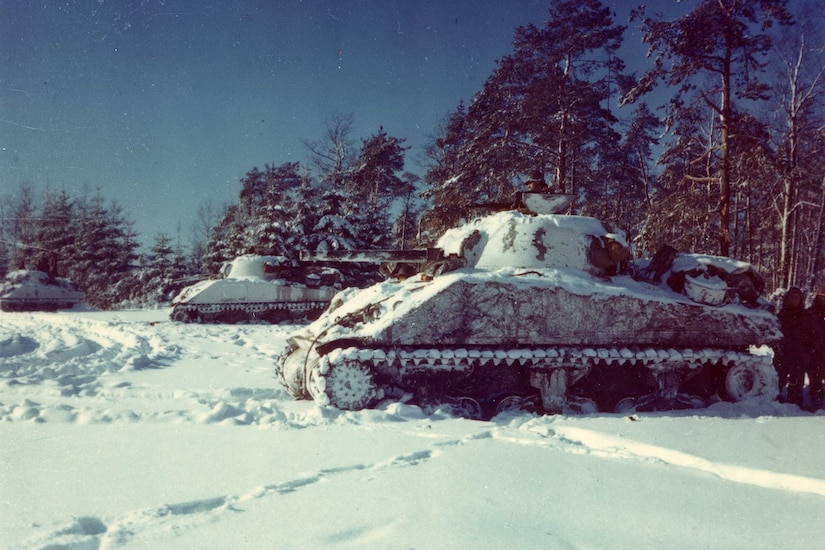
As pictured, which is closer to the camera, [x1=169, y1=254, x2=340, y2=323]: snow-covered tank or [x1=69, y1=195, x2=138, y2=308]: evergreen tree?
[x1=169, y1=254, x2=340, y2=323]: snow-covered tank

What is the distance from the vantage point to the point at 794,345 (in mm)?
6484

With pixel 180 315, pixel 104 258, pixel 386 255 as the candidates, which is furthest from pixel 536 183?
pixel 104 258

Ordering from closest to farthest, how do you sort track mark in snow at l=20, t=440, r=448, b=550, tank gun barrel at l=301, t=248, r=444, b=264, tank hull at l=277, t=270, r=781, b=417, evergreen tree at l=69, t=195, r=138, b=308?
track mark in snow at l=20, t=440, r=448, b=550 → tank hull at l=277, t=270, r=781, b=417 → tank gun barrel at l=301, t=248, r=444, b=264 → evergreen tree at l=69, t=195, r=138, b=308

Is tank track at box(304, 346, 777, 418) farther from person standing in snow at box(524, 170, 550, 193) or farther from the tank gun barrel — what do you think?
person standing in snow at box(524, 170, 550, 193)

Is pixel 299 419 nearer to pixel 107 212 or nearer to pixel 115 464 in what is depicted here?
pixel 115 464

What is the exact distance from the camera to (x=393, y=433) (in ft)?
13.9

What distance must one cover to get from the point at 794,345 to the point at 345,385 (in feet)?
17.9

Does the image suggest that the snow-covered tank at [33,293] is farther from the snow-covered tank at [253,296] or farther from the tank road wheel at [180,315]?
the tank road wheel at [180,315]

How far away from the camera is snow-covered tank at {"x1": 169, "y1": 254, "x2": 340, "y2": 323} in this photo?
51.3 ft

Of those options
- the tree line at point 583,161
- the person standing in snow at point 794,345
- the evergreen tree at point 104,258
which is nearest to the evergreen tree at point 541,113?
the tree line at point 583,161

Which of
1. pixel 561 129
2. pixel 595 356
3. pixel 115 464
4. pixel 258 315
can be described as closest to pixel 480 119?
pixel 561 129

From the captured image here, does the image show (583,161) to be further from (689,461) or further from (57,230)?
(57,230)

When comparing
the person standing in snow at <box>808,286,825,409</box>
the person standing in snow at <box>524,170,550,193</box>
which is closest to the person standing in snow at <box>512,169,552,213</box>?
the person standing in snow at <box>524,170,550,193</box>

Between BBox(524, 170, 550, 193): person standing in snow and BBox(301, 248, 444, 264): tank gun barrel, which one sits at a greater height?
BBox(524, 170, 550, 193): person standing in snow
